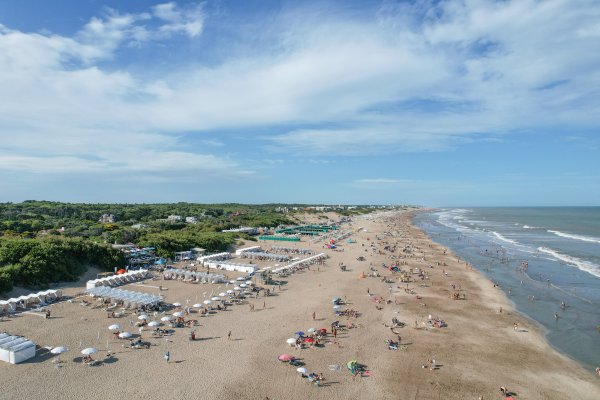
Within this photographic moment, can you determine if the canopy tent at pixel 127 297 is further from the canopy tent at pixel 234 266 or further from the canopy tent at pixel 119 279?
the canopy tent at pixel 234 266

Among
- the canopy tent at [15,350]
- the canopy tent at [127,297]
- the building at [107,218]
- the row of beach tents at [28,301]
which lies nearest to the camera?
the canopy tent at [15,350]

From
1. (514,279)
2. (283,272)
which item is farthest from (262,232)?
(514,279)

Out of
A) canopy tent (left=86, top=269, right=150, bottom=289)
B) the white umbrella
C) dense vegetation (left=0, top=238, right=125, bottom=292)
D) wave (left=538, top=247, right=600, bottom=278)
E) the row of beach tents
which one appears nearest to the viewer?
the white umbrella

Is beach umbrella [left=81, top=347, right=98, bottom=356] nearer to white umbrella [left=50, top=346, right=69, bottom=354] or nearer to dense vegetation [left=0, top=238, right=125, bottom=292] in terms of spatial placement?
white umbrella [left=50, top=346, right=69, bottom=354]

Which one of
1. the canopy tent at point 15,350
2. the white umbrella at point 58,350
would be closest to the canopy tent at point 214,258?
the white umbrella at point 58,350

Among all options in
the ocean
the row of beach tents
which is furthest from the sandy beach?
the ocean

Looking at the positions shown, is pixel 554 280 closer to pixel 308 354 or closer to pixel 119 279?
pixel 308 354

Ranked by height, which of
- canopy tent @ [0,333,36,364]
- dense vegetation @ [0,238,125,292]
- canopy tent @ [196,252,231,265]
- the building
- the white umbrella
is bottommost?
the white umbrella
